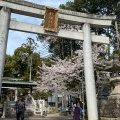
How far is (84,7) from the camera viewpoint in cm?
2662

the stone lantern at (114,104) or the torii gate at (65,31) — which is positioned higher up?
the torii gate at (65,31)

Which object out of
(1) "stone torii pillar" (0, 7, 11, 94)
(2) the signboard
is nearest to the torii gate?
(1) "stone torii pillar" (0, 7, 11, 94)

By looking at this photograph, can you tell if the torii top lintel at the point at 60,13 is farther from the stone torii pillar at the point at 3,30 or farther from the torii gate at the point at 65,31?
the stone torii pillar at the point at 3,30

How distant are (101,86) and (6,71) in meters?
17.3

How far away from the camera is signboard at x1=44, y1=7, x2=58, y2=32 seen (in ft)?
38.1

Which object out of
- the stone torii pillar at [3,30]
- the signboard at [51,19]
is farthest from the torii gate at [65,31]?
the signboard at [51,19]

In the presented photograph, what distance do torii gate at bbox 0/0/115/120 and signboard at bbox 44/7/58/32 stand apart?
22cm

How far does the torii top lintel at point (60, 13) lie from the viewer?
435 inches

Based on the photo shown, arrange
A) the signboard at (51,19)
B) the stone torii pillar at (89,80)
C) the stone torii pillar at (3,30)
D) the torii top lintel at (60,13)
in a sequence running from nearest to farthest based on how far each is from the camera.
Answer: the stone torii pillar at (3,30), the torii top lintel at (60,13), the stone torii pillar at (89,80), the signboard at (51,19)

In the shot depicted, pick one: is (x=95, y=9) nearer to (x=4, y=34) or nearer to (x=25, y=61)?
(x=25, y=61)

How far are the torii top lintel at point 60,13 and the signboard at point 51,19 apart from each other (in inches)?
9.5

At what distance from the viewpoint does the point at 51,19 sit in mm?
11789

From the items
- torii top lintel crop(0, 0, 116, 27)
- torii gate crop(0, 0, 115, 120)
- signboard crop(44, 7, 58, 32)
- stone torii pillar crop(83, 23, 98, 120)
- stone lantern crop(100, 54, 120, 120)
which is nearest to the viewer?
torii gate crop(0, 0, 115, 120)

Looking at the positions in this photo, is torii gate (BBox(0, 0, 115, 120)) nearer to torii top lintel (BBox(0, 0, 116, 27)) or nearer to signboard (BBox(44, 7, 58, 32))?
torii top lintel (BBox(0, 0, 116, 27))
